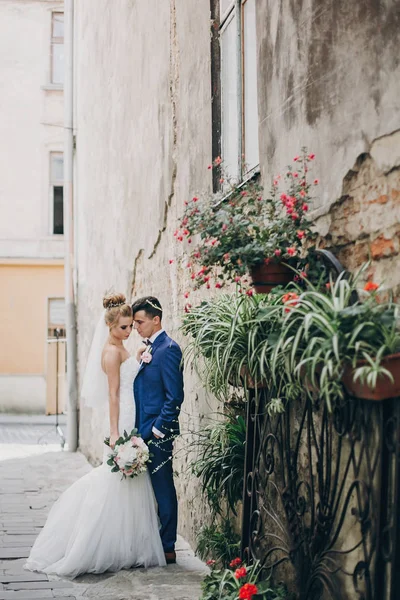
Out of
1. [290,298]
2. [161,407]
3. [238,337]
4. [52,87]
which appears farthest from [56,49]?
[290,298]

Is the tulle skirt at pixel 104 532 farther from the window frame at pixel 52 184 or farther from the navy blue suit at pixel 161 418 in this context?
the window frame at pixel 52 184

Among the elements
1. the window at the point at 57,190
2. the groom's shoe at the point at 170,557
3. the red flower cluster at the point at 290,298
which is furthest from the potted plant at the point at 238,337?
the window at the point at 57,190

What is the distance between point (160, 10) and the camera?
855 cm

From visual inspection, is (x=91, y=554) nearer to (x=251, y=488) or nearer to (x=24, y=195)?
(x=251, y=488)

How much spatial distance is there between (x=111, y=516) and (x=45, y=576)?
0.58 meters

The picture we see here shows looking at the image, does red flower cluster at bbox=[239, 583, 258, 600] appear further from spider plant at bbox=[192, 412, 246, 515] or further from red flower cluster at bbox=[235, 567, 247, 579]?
spider plant at bbox=[192, 412, 246, 515]

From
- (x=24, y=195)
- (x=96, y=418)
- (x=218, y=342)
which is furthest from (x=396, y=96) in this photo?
(x=24, y=195)

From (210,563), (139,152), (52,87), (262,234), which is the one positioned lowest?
(210,563)

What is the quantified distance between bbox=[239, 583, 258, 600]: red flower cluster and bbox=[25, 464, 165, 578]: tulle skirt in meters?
1.87

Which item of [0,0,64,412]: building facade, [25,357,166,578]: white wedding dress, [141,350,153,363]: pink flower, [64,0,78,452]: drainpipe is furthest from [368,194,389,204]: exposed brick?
[0,0,64,412]: building facade

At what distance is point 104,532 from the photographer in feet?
19.9

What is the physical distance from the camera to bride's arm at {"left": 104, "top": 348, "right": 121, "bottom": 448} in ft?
21.3

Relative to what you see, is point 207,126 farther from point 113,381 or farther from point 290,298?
point 290,298

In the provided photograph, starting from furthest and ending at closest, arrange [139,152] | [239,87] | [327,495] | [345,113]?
[139,152]
[239,87]
[345,113]
[327,495]
